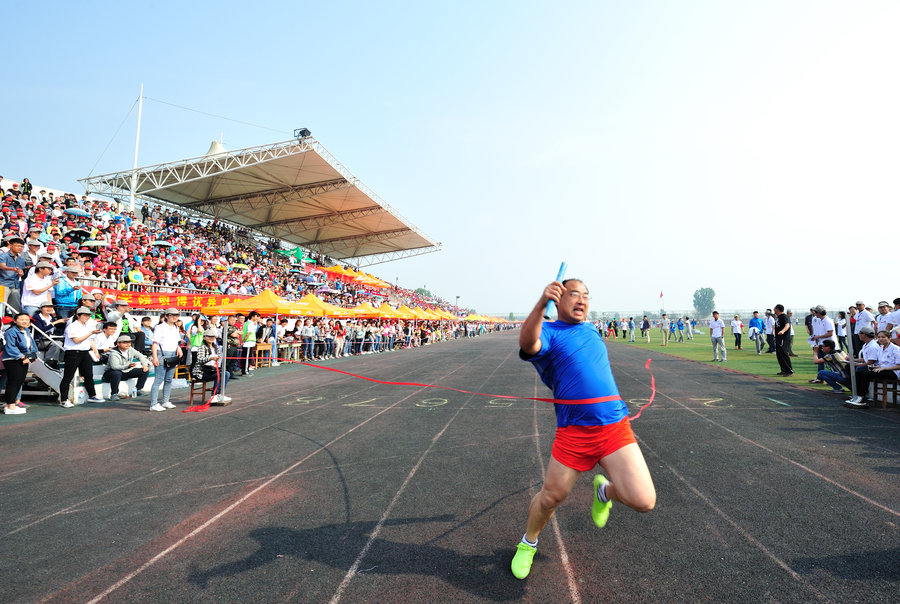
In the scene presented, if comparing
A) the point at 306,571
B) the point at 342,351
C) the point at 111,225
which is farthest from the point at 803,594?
the point at 111,225

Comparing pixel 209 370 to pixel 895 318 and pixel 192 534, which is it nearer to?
pixel 192 534

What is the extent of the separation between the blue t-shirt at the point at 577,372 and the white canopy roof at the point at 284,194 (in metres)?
28.1

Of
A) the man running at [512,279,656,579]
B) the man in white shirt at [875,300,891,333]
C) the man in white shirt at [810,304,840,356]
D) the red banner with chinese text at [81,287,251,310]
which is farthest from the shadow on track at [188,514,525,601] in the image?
the man in white shirt at [810,304,840,356]

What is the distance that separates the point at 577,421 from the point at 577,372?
32 cm

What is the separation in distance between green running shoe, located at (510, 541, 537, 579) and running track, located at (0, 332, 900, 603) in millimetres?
78

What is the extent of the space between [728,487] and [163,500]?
554cm

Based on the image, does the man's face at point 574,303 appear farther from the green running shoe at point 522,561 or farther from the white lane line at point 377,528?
the white lane line at point 377,528

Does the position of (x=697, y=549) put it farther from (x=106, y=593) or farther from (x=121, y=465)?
(x=121, y=465)

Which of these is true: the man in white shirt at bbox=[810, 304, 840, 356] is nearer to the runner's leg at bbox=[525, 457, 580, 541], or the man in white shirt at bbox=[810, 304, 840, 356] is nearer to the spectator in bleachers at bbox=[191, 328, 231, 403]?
the runner's leg at bbox=[525, 457, 580, 541]

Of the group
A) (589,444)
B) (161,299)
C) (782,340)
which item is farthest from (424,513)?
(782,340)

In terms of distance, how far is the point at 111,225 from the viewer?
21.1 meters

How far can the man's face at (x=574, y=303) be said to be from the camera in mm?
2887

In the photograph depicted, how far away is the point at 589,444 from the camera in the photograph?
8.79 ft

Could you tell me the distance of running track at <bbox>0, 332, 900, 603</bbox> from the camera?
2.69 m
